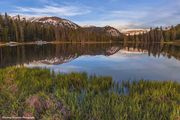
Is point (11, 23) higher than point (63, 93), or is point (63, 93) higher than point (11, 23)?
point (11, 23)

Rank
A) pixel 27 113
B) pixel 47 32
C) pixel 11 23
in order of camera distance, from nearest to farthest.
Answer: pixel 27 113, pixel 11 23, pixel 47 32

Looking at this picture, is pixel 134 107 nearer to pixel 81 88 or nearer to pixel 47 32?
pixel 81 88

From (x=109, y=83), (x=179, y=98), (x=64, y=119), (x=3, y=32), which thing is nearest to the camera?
(x=64, y=119)

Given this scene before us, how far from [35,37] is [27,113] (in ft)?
563

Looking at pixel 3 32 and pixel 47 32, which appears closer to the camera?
pixel 3 32

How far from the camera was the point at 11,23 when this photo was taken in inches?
A: 6122

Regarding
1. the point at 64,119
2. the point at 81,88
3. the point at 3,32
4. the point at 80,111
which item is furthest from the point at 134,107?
the point at 3,32

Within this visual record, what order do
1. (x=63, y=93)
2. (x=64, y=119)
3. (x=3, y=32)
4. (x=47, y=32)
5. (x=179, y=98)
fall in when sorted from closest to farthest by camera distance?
(x=64, y=119), (x=63, y=93), (x=179, y=98), (x=3, y=32), (x=47, y=32)

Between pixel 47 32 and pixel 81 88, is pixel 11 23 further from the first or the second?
pixel 81 88

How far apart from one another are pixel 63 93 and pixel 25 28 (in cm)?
16010

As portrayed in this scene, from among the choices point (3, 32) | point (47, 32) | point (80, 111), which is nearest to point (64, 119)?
point (80, 111)

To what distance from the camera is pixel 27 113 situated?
40.3 ft

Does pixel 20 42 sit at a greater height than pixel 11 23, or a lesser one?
lesser

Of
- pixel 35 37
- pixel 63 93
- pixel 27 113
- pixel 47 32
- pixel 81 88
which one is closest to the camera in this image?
pixel 27 113
